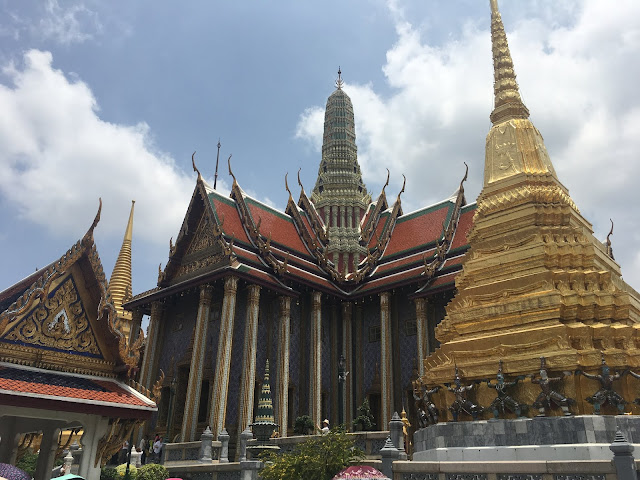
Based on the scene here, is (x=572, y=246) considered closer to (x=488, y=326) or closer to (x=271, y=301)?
(x=488, y=326)

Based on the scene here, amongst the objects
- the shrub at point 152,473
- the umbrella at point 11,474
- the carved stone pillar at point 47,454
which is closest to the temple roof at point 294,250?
the shrub at point 152,473

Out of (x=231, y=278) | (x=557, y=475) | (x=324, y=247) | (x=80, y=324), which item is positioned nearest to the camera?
(x=80, y=324)

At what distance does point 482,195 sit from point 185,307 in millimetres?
12605

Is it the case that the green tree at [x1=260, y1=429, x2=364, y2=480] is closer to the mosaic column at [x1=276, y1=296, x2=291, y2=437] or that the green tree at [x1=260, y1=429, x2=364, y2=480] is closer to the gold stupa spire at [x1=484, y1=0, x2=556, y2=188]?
the gold stupa spire at [x1=484, y1=0, x2=556, y2=188]

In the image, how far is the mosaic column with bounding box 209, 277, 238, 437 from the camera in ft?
53.9

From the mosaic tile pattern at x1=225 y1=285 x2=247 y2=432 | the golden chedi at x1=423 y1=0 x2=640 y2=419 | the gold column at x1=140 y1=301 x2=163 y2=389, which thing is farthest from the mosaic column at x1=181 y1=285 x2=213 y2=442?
the golden chedi at x1=423 y1=0 x2=640 y2=419

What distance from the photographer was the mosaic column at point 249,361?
1703 cm

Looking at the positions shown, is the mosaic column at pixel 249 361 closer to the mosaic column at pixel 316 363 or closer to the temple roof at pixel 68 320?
the mosaic column at pixel 316 363

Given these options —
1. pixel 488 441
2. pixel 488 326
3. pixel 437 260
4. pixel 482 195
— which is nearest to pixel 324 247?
pixel 437 260

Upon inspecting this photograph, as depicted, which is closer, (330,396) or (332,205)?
(330,396)

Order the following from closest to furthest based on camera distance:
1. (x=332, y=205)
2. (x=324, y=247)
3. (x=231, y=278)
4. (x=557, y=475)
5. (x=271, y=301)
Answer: (x=557, y=475) < (x=231, y=278) < (x=271, y=301) < (x=324, y=247) < (x=332, y=205)

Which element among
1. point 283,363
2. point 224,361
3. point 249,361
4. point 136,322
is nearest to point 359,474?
point 224,361

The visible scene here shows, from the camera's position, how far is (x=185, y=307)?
69.4ft

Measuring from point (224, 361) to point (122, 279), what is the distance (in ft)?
63.8
